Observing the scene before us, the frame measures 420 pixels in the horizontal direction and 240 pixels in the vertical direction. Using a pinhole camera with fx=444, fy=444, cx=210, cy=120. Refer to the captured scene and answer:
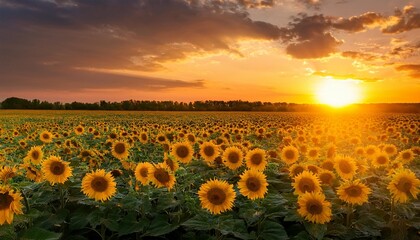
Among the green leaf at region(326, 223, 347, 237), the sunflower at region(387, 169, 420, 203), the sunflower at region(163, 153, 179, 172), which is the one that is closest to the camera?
the green leaf at region(326, 223, 347, 237)

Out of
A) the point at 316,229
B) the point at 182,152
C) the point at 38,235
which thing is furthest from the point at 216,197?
the point at 182,152

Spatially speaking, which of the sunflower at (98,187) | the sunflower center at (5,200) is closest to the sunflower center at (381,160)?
the sunflower at (98,187)

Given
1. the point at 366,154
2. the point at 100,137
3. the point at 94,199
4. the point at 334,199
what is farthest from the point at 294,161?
the point at 100,137

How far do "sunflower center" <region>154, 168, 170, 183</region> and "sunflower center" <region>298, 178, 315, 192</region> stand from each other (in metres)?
1.46

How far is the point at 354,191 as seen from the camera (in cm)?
473

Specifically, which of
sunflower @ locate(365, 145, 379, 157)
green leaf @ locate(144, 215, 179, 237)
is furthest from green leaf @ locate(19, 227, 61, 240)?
sunflower @ locate(365, 145, 379, 157)

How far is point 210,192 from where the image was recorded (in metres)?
4.44

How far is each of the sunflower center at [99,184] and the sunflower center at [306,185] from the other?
6.82ft

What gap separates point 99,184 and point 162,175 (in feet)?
2.30

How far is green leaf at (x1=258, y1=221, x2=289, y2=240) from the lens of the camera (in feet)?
14.1

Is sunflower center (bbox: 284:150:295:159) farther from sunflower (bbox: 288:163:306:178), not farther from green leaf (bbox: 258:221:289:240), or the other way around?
green leaf (bbox: 258:221:289:240)

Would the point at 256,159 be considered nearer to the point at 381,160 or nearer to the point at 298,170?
the point at 298,170

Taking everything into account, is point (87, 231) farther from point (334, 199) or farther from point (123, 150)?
point (123, 150)

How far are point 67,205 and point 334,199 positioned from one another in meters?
2.96
